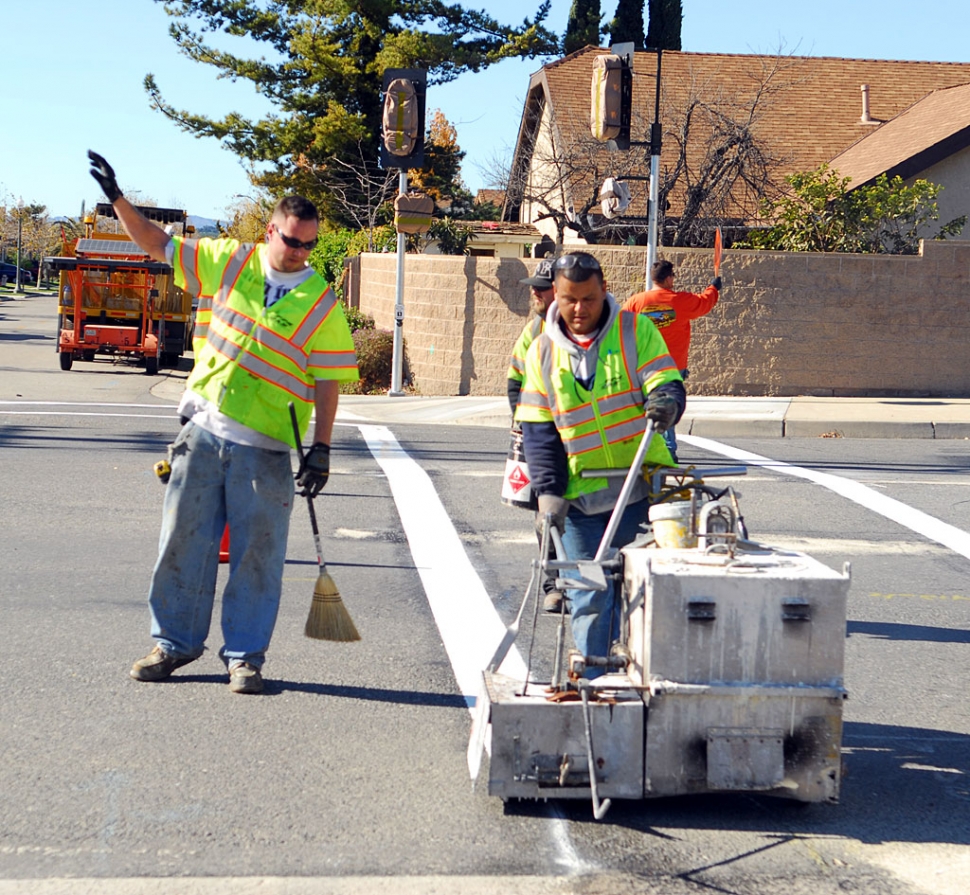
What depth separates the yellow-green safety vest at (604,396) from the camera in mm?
4727

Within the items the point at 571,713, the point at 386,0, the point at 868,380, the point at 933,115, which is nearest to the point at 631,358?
the point at 571,713

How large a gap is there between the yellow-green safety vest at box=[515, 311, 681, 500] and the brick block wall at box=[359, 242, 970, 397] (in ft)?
42.1

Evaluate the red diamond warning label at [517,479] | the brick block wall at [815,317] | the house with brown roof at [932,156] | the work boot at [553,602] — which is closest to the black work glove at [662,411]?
the red diamond warning label at [517,479]

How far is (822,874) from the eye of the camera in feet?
12.6

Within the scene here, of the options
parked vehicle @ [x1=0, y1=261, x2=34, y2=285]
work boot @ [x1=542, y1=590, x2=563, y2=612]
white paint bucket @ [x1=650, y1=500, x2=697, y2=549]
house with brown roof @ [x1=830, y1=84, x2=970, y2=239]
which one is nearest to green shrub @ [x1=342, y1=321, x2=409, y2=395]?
house with brown roof @ [x1=830, y1=84, x2=970, y2=239]

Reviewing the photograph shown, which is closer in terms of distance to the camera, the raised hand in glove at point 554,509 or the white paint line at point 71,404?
the raised hand in glove at point 554,509

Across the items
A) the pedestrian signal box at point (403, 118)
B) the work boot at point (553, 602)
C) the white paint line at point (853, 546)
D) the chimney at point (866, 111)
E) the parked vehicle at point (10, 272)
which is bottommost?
the work boot at point (553, 602)

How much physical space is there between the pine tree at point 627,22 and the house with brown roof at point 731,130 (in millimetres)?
8114

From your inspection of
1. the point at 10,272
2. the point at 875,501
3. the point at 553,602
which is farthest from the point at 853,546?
the point at 10,272

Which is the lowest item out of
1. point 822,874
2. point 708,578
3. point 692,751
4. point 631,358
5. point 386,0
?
point 822,874

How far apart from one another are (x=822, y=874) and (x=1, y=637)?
3.96m

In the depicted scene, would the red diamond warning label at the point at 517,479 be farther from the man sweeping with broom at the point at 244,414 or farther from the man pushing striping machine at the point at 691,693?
the man pushing striping machine at the point at 691,693

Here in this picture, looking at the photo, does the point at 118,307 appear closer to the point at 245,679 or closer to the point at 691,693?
the point at 245,679

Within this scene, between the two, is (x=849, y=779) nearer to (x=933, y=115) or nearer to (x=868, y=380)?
(x=868, y=380)
